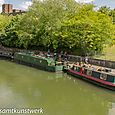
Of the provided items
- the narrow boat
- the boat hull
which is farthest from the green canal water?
the narrow boat

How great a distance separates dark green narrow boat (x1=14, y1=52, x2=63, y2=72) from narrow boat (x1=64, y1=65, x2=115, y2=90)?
7.40 ft

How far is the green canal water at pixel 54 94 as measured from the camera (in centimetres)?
2570

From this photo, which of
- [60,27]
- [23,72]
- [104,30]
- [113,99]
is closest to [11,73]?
[23,72]

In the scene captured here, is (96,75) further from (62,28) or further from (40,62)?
(62,28)

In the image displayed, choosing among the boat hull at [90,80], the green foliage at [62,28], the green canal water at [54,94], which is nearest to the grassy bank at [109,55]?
the green foliage at [62,28]

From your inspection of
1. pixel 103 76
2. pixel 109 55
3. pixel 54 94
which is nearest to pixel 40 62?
pixel 109 55

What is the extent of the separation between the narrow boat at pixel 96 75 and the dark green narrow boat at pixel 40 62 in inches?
88.8

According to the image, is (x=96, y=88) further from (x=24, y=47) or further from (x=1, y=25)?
(x=1, y=25)

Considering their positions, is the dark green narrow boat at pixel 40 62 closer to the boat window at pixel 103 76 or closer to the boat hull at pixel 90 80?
the boat hull at pixel 90 80

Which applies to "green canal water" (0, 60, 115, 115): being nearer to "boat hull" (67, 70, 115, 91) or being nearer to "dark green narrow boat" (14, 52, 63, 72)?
"boat hull" (67, 70, 115, 91)

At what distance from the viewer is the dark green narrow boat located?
40688 millimetres

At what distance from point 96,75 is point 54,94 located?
5861mm

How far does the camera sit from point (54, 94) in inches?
1188

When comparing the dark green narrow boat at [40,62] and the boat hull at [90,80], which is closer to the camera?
the boat hull at [90,80]
